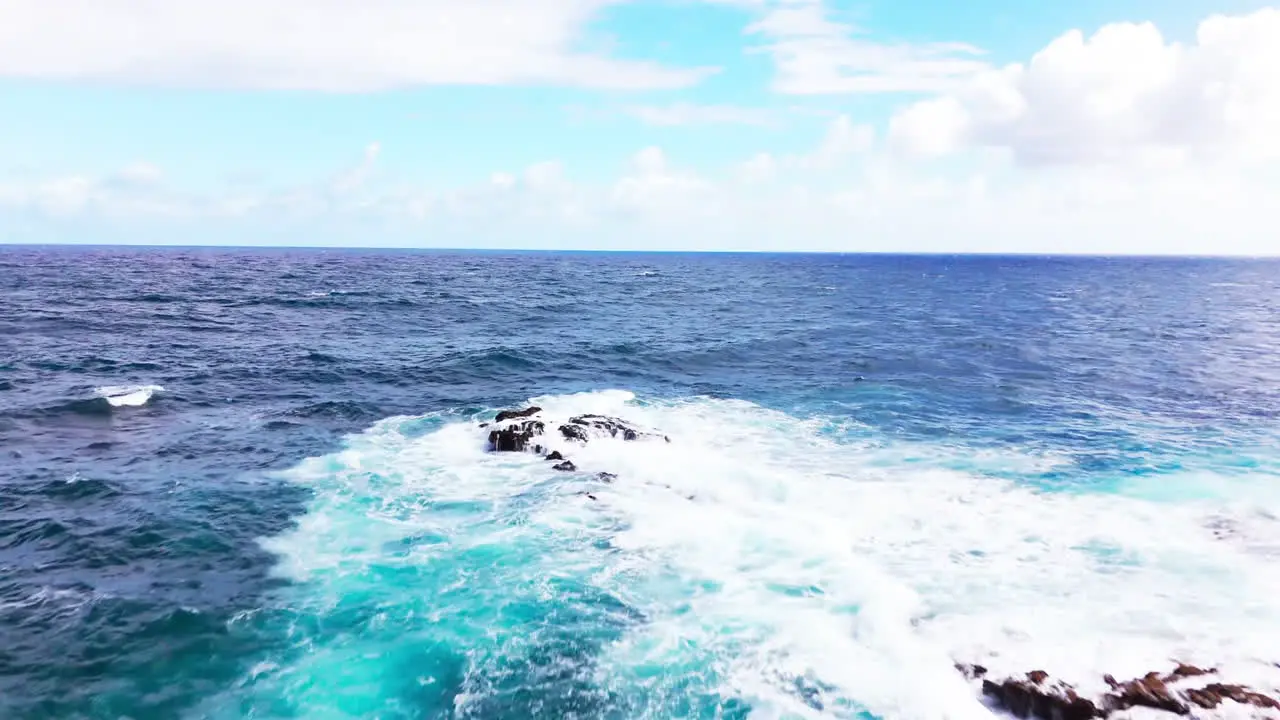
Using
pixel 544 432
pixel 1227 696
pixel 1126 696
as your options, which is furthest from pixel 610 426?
pixel 1227 696

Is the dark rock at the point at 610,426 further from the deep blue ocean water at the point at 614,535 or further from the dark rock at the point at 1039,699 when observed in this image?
the dark rock at the point at 1039,699

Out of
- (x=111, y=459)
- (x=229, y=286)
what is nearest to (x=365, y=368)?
(x=111, y=459)

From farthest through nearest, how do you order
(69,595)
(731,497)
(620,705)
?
(731,497), (69,595), (620,705)

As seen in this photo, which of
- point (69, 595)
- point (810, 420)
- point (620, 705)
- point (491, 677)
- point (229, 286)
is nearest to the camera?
point (620, 705)

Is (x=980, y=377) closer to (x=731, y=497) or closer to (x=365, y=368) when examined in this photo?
(x=731, y=497)

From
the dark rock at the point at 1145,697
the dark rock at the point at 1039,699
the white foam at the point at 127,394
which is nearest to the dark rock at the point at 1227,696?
the dark rock at the point at 1145,697

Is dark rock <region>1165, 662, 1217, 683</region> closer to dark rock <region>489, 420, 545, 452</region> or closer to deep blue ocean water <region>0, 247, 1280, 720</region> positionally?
deep blue ocean water <region>0, 247, 1280, 720</region>

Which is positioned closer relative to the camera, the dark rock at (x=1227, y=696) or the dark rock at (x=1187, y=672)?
the dark rock at (x=1227, y=696)
